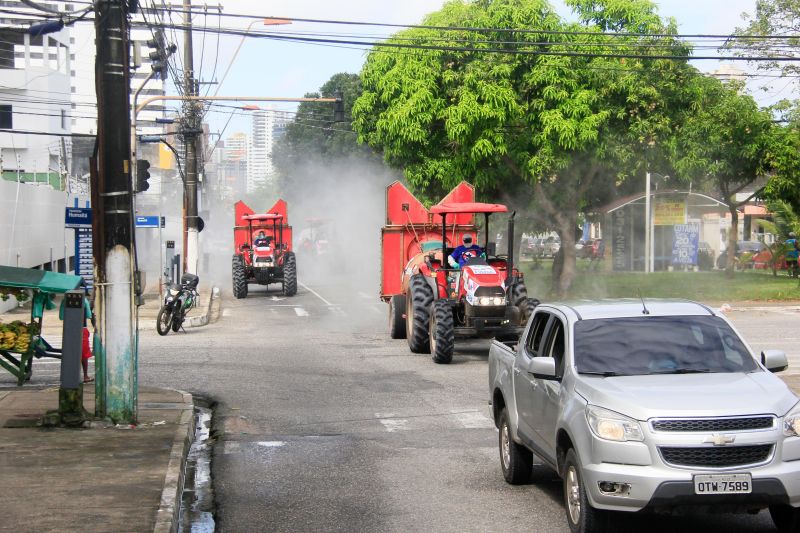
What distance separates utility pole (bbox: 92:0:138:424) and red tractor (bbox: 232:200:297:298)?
24492 millimetres

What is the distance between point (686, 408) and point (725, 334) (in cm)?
160

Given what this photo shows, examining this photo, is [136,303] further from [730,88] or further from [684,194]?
[684,194]

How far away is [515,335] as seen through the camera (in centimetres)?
1823

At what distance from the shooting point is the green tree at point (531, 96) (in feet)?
101

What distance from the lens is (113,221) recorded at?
11.5 m

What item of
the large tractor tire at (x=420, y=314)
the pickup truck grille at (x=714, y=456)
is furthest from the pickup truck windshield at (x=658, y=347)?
the large tractor tire at (x=420, y=314)

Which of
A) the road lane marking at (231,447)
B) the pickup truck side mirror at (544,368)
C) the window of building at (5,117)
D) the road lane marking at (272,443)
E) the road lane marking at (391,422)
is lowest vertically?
the road lane marking at (231,447)

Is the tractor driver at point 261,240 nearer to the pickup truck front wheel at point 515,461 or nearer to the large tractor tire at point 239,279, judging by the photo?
the large tractor tire at point 239,279

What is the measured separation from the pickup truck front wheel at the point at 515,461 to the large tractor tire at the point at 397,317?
1245 cm

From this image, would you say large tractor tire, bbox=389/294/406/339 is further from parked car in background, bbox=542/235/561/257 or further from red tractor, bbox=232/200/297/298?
parked car in background, bbox=542/235/561/257

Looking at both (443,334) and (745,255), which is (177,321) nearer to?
(443,334)

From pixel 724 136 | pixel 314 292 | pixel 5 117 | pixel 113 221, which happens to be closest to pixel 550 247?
pixel 5 117

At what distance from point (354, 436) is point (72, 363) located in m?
3.16

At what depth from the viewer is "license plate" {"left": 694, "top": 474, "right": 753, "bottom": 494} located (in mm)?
6531
